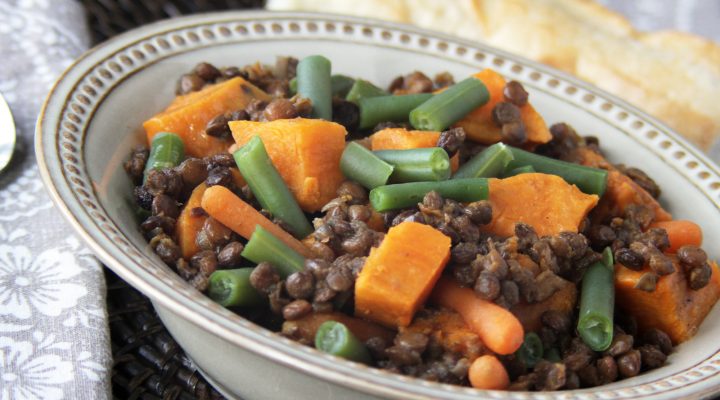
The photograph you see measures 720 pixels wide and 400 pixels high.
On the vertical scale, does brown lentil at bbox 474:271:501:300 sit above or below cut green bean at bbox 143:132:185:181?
above

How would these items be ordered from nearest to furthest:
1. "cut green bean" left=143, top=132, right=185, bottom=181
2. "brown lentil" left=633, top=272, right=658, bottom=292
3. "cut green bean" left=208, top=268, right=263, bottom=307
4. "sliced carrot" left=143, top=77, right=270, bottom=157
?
"cut green bean" left=208, top=268, right=263, bottom=307 < "brown lentil" left=633, top=272, right=658, bottom=292 < "cut green bean" left=143, top=132, right=185, bottom=181 < "sliced carrot" left=143, top=77, right=270, bottom=157

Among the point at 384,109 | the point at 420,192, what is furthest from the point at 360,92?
the point at 420,192

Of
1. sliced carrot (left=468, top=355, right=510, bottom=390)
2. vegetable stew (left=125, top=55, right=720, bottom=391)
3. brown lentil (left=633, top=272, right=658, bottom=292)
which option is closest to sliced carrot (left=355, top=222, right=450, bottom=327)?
vegetable stew (left=125, top=55, right=720, bottom=391)

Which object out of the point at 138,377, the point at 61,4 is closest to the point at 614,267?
the point at 138,377

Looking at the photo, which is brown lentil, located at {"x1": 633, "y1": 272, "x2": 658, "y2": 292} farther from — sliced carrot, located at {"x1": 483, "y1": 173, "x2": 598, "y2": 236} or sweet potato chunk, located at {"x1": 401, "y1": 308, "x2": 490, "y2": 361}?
sweet potato chunk, located at {"x1": 401, "y1": 308, "x2": 490, "y2": 361}

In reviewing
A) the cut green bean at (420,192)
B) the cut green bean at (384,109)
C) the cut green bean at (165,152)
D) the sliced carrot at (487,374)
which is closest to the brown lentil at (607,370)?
the sliced carrot at (487,374)

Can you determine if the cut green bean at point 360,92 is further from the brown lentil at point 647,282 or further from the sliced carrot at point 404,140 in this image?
the brown lentil at point 647,282

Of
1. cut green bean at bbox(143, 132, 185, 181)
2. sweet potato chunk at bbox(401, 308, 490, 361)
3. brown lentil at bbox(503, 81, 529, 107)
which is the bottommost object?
cut green bean at bbox(143, 132, 185, 181)
